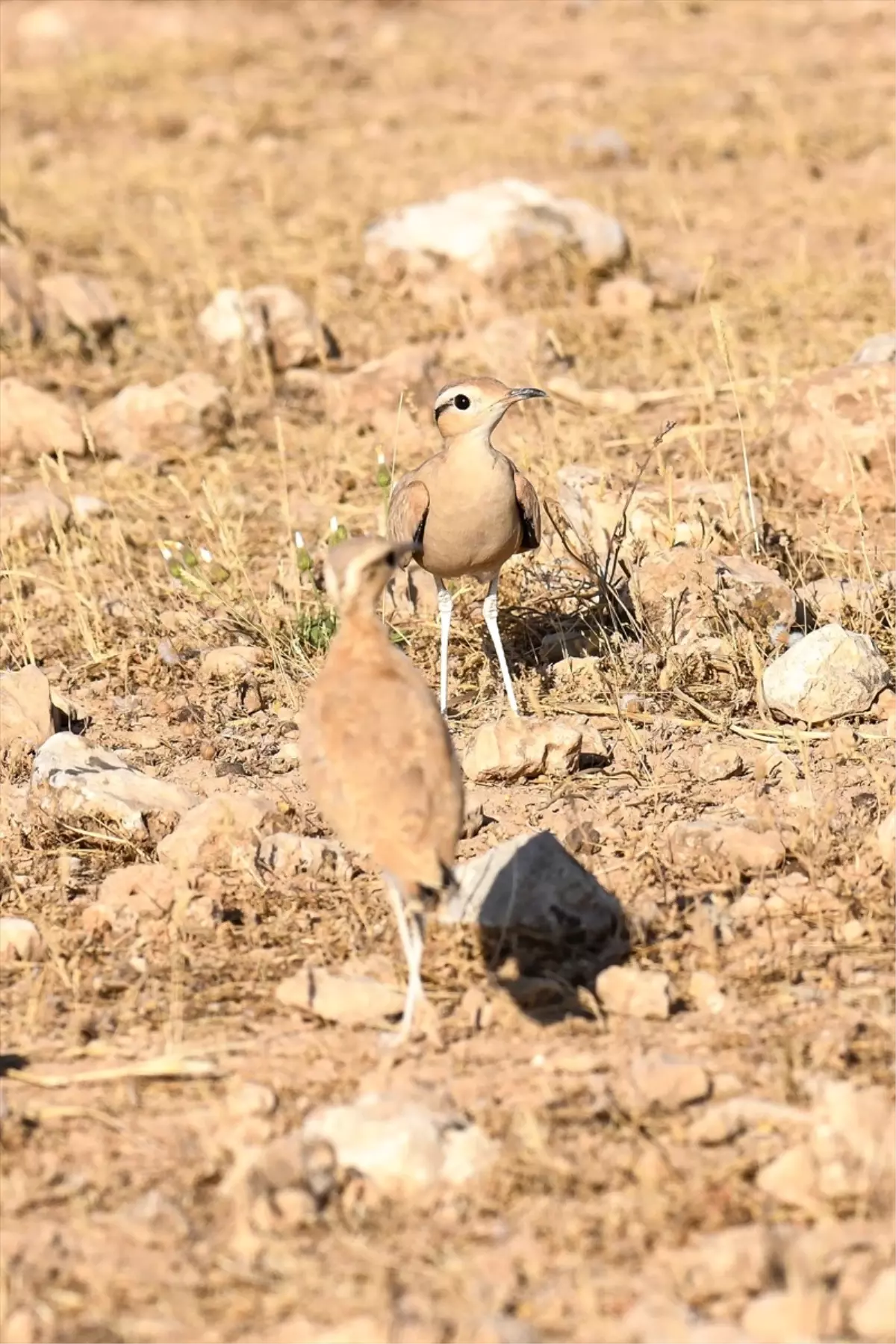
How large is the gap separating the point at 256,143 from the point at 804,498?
7.59 meters

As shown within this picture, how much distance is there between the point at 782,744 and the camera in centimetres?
593

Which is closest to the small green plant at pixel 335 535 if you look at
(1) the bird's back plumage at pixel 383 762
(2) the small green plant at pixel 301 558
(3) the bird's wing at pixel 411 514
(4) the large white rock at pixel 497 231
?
(2) the small green plant at pixel 301 558

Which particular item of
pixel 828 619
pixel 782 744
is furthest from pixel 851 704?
pixel 828 619

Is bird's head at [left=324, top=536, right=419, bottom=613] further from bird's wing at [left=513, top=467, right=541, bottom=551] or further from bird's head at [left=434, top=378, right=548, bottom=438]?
bird's wing at [left=513, top=467, right=541, bottom=551]

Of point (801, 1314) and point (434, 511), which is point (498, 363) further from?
point (801, 1314)

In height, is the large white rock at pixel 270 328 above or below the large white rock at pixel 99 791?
above

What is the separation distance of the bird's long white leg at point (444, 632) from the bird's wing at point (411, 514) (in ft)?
1.11

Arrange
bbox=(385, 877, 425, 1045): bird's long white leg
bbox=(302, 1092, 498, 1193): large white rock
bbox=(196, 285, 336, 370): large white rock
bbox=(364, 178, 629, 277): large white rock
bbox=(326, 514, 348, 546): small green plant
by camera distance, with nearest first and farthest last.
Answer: bbox=(302, 1092, 498, 1193): large white rock → bbox=(385, 877, 425, 1045): bird's long white leg → bbox=(326, 514, 348, 546): small green plant → bbox=(196, 285, 336, 370): large white rock → bbox=(364, 178, 629, 277): large white rock

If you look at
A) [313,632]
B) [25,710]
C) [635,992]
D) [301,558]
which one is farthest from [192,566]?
[635,992]

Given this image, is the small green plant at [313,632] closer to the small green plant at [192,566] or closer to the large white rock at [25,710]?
the small green plant at [192,566]

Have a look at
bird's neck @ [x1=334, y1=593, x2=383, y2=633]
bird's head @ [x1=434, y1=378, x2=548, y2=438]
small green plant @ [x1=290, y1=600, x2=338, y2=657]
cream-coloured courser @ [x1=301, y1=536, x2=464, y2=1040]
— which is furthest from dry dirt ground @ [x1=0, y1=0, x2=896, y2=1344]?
bird's head @ [x1=434, y1=378, x2=548, y2=438]

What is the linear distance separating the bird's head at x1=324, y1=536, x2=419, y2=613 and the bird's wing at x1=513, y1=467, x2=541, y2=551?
186cm

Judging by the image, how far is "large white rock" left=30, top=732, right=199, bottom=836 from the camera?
559 centimetres

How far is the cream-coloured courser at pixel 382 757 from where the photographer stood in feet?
13.7
